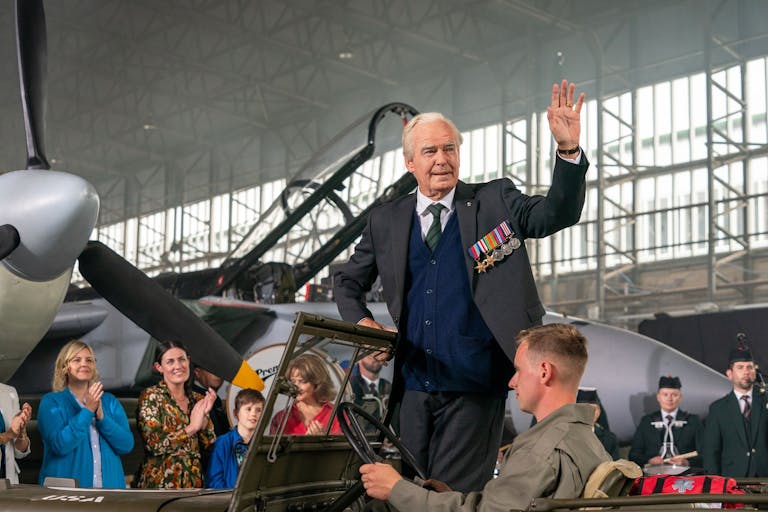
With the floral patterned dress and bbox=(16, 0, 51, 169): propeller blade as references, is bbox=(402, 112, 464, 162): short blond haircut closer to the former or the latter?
the floral patterned dress

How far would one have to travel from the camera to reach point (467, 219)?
3170mm

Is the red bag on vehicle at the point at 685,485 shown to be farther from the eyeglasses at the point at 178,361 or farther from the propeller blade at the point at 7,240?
the propeller blade at the point at 7,240

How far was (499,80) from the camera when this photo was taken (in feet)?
64.1

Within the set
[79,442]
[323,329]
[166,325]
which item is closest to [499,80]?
[166,325]

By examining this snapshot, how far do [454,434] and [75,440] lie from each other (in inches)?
111

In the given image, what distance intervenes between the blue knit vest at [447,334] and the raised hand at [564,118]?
542 millimetres

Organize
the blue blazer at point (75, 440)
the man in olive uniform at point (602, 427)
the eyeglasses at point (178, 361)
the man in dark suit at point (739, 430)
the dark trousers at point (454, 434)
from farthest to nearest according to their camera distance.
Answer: the man in olive uniform at point (602, 427), the man in dark suit at point (739, 430), the eyeglasses at point (178, 361), the blue blazer at point (75, 440), the dark trousers at point (454, 434)

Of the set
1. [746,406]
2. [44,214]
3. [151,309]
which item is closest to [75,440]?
[44,214]

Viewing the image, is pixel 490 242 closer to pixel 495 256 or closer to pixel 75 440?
pixel 495 256

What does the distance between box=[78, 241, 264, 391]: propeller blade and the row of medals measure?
394cm

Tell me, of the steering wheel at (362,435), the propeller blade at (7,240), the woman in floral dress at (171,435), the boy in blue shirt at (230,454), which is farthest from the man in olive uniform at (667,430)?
the steering wheel at (362,435)

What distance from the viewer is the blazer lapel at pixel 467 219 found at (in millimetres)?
3113

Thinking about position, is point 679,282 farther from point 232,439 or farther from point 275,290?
point 232,439

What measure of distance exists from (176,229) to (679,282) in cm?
1443
